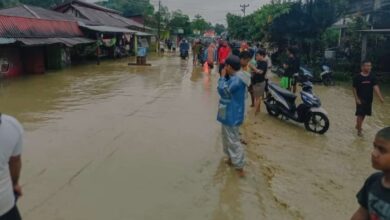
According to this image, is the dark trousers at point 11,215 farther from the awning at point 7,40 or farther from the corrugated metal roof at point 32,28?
the corrugated metal roof at point 32,28

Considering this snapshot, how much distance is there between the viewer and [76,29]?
69.1 feet

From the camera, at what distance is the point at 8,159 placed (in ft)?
7.60

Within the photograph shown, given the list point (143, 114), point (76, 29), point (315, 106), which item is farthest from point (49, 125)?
point (76, 29)

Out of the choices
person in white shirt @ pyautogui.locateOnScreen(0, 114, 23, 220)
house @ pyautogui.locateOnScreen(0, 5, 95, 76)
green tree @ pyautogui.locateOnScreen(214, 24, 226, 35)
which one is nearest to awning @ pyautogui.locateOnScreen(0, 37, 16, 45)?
house @ pyautogui.locateOnScreen(0, 5, 95, 76)

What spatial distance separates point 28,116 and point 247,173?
5564 mm

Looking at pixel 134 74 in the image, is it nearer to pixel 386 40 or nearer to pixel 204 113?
pixel 204 113

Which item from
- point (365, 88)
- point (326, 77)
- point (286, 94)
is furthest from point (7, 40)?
point (326, 77)

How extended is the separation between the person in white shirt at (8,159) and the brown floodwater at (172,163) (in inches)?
59.5

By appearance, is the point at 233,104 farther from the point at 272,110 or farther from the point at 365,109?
the point at 272,110

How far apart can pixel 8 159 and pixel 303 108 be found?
261 inches

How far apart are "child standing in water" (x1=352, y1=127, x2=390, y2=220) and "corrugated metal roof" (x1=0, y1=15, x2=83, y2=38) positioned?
46.9 ft

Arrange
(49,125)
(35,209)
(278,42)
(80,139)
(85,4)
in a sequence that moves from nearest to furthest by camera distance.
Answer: (35,209) → (80,139) → (49,125) → (278,42) → (85,4)

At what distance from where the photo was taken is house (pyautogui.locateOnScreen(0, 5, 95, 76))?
14375 millimetres

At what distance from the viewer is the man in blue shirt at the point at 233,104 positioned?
16.1ft
